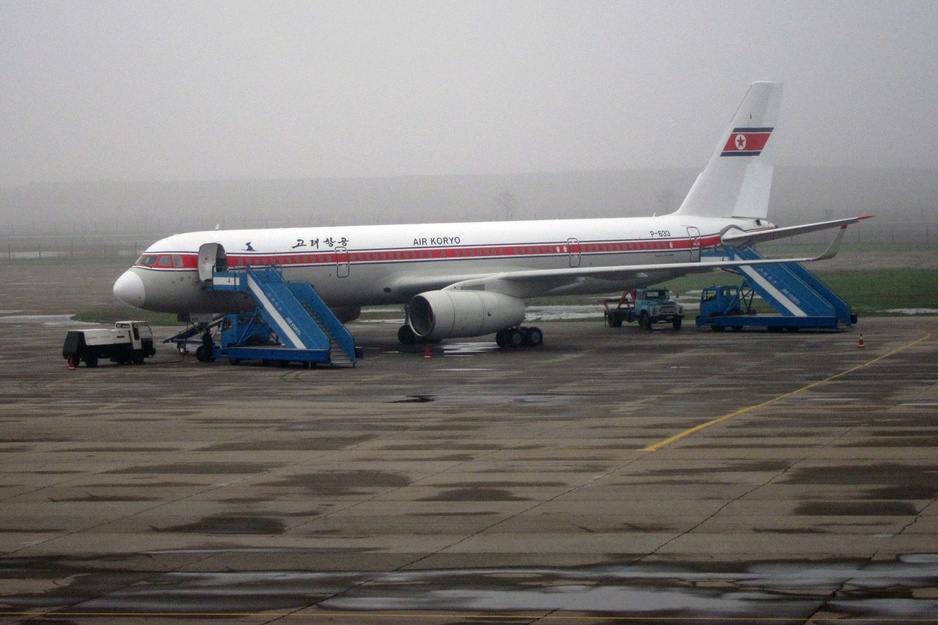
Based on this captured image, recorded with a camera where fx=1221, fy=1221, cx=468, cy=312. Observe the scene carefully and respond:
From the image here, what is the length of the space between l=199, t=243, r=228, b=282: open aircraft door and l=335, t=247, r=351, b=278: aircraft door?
12.2 feet

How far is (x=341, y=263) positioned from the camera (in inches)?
1630

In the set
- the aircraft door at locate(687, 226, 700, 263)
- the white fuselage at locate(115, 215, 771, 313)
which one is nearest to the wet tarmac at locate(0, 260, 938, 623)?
the white fuselage at locate(115, 215, 771, 313)

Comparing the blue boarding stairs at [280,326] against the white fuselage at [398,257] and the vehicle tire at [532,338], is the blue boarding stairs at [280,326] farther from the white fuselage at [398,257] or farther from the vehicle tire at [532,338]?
the vehicle tire at [532,338]

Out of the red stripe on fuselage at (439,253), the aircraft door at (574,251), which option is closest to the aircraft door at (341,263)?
the red stripe on fuselage at (439,253)

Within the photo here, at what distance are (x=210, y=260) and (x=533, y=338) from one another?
1113 centimetres

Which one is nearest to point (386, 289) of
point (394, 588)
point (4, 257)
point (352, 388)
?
point (352, 388)

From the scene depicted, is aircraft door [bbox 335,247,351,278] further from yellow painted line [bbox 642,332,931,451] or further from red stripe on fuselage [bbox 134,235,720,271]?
yellow painted line [bbox 642,332,931,451]

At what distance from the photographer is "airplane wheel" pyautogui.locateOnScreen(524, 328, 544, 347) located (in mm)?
41812

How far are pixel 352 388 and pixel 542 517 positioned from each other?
15.7 metres

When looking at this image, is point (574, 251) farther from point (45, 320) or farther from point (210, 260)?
point (45, 320)

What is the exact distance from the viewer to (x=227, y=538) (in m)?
15.8

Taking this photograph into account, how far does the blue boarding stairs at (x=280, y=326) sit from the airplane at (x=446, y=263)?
1.12m

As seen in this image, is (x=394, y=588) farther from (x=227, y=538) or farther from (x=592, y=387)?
(x=592, y=387)

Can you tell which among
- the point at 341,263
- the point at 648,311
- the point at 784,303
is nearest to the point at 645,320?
the point at 648,311
